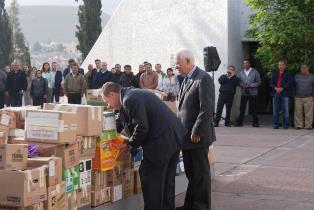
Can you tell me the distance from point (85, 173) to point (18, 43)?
203ft

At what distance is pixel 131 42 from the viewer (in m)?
23.7

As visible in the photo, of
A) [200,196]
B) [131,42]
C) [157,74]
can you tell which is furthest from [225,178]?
[131,42]

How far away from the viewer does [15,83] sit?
823 inches

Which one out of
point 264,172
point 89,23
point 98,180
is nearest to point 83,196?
point 98,180

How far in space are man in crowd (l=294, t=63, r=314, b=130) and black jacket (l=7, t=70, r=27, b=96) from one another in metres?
9.09

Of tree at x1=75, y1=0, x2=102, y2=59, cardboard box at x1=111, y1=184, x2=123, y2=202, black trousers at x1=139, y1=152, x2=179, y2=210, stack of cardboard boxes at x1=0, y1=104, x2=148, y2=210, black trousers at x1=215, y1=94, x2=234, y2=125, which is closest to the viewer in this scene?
stack of cardboard boxes at x1=0, y1=104, x2=148, y2=210

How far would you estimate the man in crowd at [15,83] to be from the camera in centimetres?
2094

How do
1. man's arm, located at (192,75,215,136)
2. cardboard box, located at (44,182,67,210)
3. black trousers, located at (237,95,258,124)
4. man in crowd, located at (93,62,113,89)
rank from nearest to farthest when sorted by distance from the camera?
1. cardboard box, located at (44,182,67,210)
2. man's arm, located at (192,75,215,136)
3. black trousers, located at (237,95,258,124)
4. man in crowd, located at (93,62,113,89)

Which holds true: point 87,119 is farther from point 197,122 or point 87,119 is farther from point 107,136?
point 197,122

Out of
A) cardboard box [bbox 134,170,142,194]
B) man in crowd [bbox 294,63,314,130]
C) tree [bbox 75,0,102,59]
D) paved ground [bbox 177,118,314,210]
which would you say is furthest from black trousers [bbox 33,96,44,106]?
tree [bbox 75,0,102,59]

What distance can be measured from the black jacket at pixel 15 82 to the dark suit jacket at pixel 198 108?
1444 centimetres

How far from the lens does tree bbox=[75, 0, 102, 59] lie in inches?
1667

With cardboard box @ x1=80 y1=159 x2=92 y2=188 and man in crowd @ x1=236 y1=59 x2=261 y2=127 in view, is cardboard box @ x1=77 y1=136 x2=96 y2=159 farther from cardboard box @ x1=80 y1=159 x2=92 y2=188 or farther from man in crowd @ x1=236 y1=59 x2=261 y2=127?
man in crowd @ x1=236 y1=59 x2=261 y2=127

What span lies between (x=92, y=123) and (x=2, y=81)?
14806 millimetres
